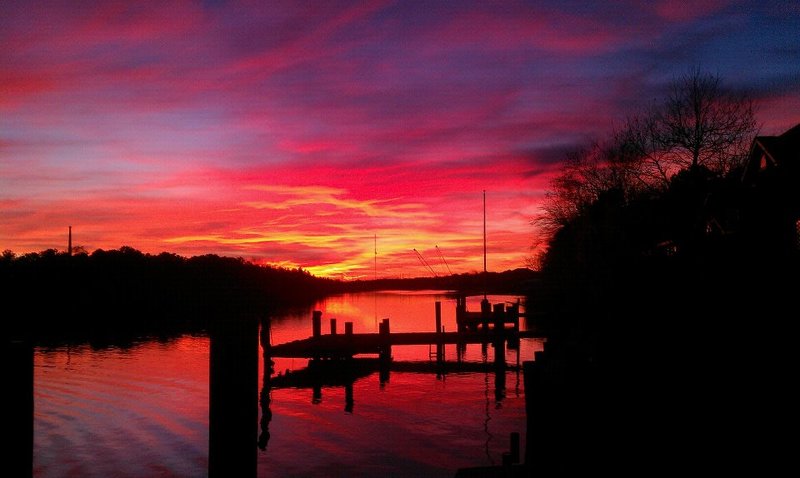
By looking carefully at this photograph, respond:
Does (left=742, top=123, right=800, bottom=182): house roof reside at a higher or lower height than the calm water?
higher

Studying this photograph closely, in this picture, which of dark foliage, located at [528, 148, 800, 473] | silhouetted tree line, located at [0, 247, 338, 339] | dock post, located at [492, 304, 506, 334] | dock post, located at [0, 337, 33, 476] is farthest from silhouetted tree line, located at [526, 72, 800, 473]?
silhouetted tree line, located at [0, 247, 338, 339]

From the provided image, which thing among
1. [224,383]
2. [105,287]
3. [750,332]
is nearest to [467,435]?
[750,332]

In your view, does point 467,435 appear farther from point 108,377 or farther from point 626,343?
point 108,377

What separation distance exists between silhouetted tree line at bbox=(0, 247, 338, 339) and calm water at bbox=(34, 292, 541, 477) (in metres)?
33.6

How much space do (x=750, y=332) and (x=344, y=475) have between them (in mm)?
11087

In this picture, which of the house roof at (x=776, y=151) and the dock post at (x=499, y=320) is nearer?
the house roof at (x=776, y=151)

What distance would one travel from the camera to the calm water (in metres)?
19.9

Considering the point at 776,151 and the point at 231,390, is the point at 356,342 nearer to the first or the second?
the point at 776,151

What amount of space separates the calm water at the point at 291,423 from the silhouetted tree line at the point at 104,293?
33.6 meters

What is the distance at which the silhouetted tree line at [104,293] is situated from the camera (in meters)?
75.8

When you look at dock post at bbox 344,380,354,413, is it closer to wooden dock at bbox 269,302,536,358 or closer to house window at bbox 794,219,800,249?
wooden dock at bbox 269,302,536,358

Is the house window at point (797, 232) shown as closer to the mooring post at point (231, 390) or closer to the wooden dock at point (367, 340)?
the wooden dock at point (367, 340)

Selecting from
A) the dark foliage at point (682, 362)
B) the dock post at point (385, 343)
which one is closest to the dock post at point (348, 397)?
the dock post at point (385, 343)

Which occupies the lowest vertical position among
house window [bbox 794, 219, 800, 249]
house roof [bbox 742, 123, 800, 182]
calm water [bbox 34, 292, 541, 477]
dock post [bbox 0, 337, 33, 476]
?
calm water [bbox 34, 292, 541, 477]
